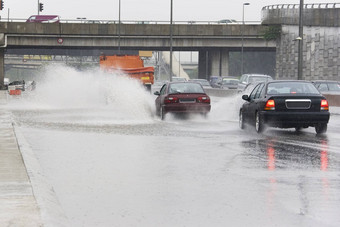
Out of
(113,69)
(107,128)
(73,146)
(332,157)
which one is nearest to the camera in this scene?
(332,157)

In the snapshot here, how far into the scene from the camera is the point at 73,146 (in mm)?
15141

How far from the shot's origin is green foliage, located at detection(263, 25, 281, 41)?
7619 centimetres

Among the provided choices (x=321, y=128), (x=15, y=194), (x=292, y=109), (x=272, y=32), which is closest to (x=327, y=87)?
(x=321, y=128)

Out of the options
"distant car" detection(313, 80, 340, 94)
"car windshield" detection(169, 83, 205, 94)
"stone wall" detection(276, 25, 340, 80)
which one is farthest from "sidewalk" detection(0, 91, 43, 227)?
"stone wall" detection(276, 25, 340, 80)

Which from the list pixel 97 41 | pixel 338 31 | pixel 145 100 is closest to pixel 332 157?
pixel 145 100

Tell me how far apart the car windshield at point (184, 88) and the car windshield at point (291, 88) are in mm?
6357

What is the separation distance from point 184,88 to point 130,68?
15784mm

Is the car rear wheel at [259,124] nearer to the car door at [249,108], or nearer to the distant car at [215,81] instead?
the car door at [249,108]

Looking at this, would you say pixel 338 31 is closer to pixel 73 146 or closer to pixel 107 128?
pixel 107 128

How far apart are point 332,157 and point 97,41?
212ft

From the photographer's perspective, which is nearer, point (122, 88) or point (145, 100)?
point (145, 100)

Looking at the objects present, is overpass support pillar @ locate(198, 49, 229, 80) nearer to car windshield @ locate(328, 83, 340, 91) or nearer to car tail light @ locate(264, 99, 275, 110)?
car windshield @ locate(328, 83, 340, 91)

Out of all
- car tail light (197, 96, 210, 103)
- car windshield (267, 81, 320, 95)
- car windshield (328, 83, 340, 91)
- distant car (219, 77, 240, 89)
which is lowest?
distant car (219, 77, 240, 89)

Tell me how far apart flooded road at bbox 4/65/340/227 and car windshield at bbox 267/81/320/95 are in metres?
1.09
